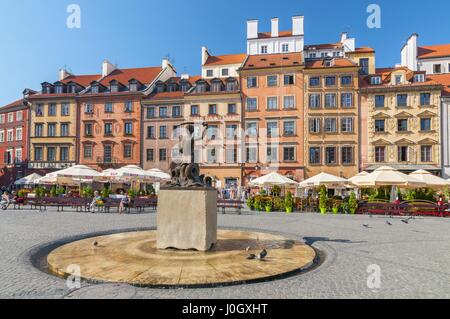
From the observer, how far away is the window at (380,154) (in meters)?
35.4

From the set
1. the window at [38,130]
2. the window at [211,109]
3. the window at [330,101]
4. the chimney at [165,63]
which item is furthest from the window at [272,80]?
the window at [38,130]

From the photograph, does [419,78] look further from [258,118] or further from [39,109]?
[39,109]

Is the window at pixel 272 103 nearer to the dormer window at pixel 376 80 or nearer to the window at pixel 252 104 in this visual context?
the window at pixel 252 104

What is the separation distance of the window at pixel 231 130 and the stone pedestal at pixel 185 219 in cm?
3002

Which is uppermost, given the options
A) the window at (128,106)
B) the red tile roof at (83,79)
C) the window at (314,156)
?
the red tile roof at (83,79)

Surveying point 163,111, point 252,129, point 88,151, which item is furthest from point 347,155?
point 88,151

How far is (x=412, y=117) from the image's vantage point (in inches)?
1378

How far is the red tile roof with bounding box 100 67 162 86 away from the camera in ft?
148

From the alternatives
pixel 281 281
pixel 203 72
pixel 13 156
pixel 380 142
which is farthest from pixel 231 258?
pixel 13 156

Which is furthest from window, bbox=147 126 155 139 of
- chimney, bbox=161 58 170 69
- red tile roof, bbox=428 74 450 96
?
red tile roof, bbox=428 74 450 96

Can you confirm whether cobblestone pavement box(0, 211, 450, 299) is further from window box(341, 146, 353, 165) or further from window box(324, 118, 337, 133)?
window box(324, 118, 337, 133)

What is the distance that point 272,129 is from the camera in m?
37.7

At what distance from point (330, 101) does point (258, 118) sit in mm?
8319

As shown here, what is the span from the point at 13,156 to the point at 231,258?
4790 cm
